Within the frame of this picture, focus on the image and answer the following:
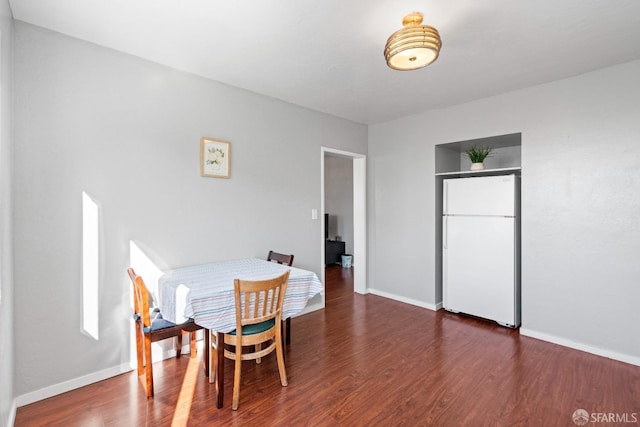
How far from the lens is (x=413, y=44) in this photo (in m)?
1.91

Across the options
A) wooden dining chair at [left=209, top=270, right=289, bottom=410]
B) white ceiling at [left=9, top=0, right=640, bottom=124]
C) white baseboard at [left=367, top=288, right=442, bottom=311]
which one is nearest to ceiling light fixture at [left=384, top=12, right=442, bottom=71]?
white ceiling at [left=9, top=0, right=640, bottom=124]

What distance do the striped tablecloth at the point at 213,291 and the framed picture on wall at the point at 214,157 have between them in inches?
35.3

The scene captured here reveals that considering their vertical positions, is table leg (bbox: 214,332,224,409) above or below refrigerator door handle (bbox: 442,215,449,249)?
below

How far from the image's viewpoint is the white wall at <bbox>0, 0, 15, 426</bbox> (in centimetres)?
167

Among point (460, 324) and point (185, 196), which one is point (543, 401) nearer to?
point (460, 324)

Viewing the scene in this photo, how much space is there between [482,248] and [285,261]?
89.4 inches

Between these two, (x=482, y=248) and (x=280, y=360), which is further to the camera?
(x=482, y=248)

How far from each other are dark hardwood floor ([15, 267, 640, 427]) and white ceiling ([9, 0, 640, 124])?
2.58m

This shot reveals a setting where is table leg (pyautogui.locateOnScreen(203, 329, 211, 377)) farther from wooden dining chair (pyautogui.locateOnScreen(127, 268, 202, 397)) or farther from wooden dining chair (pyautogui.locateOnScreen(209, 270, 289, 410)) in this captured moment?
wooden dining chair (pyautogui.locateOnScreen(209, 270, 289, 410))

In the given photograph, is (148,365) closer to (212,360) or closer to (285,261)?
(212,360)

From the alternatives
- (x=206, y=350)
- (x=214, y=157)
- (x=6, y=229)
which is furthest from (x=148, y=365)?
(x=214, y=157)

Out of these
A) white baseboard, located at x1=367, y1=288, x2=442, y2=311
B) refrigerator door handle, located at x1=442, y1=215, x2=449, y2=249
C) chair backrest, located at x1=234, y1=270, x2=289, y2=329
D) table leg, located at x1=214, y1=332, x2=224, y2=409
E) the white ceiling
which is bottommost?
white baseboard, located at x1=367, y1=288, x2=442, y2=311

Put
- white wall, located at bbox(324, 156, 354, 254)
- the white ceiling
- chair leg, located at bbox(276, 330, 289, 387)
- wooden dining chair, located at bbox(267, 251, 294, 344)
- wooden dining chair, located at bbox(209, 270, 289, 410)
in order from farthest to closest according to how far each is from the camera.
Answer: white wall, located at bbox(324, 156, 354, 254) < wooden dining chair, located at bbox(267, 251, 294, 344) < chair leg, located at bbox(276, 330, 289, 387) < wooden dining chair, located at bbox(209, 270, 289, 410) < the white ceiling

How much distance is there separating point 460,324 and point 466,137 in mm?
2191
